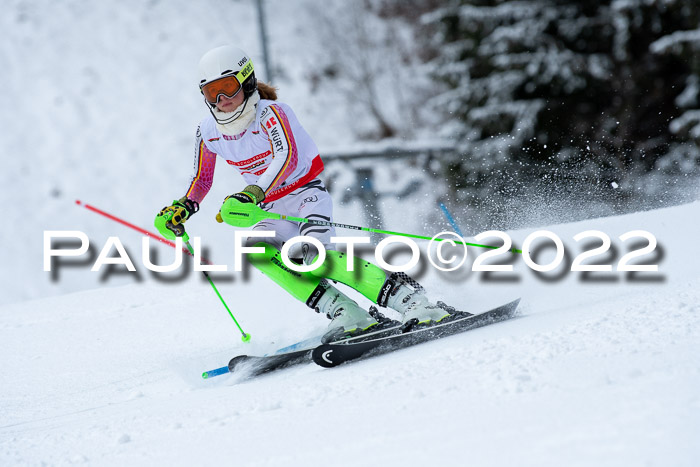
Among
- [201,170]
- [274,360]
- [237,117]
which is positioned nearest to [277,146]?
[237,117]

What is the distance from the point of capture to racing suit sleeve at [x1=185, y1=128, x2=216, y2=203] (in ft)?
13.2

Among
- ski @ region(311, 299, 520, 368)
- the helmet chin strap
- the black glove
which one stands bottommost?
ski @ region(311, 299, 520, 368)

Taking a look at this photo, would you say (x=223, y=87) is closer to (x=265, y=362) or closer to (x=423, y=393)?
(x=265, y=362)

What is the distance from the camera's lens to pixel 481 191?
36.4ft

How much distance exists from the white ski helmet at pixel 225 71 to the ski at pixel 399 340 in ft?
4.26

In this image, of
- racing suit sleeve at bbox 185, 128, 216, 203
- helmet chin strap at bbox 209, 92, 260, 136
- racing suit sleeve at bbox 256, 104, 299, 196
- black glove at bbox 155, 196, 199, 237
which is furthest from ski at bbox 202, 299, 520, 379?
helmet chin strap at bbox 209, 92, 260, 136

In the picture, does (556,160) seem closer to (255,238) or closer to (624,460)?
(255,238)

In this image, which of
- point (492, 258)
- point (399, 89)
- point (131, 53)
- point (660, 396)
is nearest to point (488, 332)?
point (660, 396)

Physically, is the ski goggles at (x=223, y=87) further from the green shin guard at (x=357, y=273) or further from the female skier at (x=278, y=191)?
the green shin guard at (x=357, y=273)

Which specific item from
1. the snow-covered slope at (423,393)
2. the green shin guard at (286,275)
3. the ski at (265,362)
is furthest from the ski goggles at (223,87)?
the snow-covered slope at (423,393)

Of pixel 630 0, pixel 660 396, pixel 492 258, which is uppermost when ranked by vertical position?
pixel 630 0

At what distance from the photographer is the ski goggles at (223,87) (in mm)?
3592

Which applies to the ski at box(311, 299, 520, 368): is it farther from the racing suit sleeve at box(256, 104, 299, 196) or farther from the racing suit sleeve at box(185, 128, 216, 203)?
the racing suit sleeve at box(185, 128, 216, 203)

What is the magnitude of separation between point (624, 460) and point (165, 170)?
1481cm
